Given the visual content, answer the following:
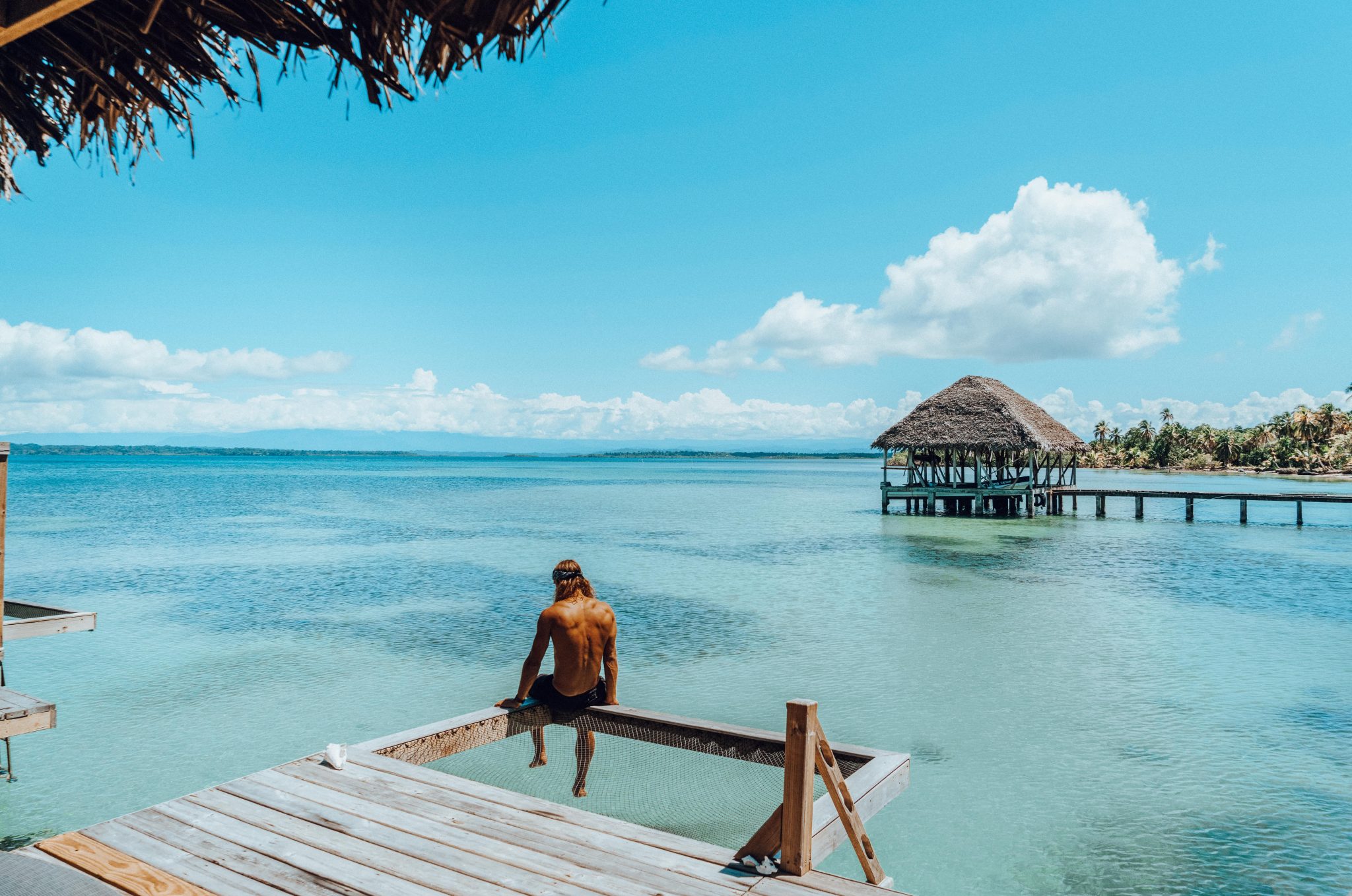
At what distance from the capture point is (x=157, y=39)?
10.3 ft

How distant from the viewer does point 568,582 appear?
5.16 m

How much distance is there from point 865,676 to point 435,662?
17.2 feet

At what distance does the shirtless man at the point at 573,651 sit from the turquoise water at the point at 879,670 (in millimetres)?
1684

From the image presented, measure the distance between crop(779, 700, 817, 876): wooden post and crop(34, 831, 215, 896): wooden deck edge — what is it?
2079mm

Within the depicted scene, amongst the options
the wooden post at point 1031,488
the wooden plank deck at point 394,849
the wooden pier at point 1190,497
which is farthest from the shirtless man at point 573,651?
the wooden post at point 1031,488

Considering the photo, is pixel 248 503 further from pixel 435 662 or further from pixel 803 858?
pixel 803 858

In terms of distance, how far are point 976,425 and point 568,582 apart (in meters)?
27.2

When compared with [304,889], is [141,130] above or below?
above

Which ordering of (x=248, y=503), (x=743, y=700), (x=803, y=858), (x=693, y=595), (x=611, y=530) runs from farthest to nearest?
(x=248, y=503) → (x=611, y=530) → (x=693, y=595) → (x=743, y=700) → (x=803, y=858)

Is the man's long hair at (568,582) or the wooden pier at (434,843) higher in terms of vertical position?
the man's long hair at (568,582)

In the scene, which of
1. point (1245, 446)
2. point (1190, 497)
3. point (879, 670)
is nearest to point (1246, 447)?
point (1245, 446)

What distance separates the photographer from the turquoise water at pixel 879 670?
6109mm

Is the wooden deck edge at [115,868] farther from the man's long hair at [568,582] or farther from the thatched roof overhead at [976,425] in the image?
the thatched roof overhead at [976,425]

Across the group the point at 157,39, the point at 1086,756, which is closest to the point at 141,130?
the point at 157,39
